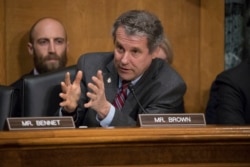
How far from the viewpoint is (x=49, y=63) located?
10.9ft

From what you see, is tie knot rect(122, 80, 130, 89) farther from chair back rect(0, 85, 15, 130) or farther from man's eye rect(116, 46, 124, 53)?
chair back rect(0, 85, 15, 130)

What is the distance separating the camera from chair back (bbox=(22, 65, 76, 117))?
102 inches

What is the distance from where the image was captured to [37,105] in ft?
8.55

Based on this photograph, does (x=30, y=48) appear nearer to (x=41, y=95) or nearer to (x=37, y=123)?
(x=41, y=95)

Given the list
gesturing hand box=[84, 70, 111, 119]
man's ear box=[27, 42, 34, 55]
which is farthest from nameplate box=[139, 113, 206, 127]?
man's ear box=[27, 42, 34, 55]

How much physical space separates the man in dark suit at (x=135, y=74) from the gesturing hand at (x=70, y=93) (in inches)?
2.5

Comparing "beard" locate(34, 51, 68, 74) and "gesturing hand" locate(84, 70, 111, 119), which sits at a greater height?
"gesturing hand" locate(84, 70, 111, 119)

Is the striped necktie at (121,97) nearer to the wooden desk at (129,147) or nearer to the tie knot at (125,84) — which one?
the tie knot at (125,84)

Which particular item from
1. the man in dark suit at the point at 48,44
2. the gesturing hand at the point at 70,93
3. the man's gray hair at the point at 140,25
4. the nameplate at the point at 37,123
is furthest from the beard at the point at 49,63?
the nameplate at the point at 37,123

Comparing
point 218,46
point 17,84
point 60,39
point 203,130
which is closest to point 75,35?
point 60,39

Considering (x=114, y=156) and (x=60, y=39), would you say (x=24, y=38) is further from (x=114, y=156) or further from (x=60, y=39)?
(x=114, y=156)

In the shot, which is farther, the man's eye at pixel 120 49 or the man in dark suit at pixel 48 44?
the man in dark suit at pixel 48 44

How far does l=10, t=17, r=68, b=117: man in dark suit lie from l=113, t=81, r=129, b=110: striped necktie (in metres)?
0.76

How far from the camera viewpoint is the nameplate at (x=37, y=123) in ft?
5.80
